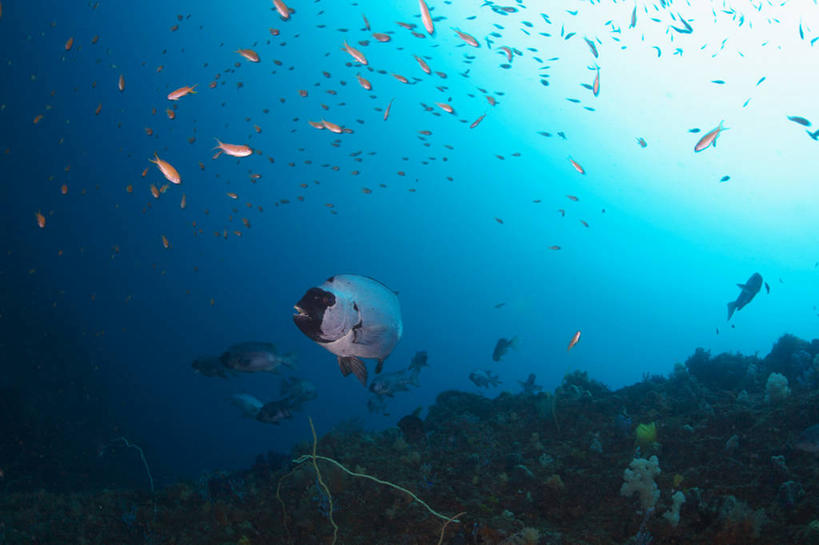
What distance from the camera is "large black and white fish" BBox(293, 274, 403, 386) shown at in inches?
91.1

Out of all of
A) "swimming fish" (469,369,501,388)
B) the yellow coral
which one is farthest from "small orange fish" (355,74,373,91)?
the yellow coral

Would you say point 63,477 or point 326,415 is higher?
point 63,477

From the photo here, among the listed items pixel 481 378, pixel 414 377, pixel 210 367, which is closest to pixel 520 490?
pixel 414 377

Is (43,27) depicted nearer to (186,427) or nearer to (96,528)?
(186,427)

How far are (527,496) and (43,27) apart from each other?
2274 inches

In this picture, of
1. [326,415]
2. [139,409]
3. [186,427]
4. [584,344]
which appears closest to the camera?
[139,409]

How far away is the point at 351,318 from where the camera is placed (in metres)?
2.47

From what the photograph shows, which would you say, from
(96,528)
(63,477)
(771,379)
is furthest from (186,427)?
(771,379)

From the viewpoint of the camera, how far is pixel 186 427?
34.5m

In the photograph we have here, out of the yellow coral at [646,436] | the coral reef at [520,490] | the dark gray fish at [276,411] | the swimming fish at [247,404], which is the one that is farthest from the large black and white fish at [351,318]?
the swimming fish at [247,404]

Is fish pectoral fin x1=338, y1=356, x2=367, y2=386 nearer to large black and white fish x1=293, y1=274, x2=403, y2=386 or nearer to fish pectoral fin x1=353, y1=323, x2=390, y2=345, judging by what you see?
large black and white fish x1=293, y1=274, x2=403, y2=386

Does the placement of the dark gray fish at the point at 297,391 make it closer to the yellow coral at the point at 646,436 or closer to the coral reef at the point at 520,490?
the coral reef at the point at 520,490

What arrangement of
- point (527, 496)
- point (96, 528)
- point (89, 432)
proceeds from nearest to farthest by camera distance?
point (527, 496) < point (96, 528) < point (89, 432)

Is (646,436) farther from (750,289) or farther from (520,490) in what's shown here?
(750,289)
